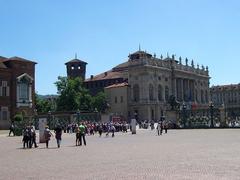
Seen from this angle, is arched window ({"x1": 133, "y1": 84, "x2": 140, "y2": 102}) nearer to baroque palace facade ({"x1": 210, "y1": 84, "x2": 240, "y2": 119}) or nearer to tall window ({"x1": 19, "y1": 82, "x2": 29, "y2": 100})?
tall window ({"x1": 19, "y1": 82, "x2": 29, "y2": 100})

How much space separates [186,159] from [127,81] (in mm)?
85423

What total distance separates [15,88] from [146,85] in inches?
1479

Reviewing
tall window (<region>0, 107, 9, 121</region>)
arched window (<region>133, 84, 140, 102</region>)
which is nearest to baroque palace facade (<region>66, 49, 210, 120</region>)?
arched window (<region>133, 84, 140, 102</region>)

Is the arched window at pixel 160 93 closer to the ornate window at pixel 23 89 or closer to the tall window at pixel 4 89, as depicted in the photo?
the ornate window at pixel 23 89

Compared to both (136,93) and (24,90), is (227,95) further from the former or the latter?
(24,90)

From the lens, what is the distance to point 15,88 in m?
63.8

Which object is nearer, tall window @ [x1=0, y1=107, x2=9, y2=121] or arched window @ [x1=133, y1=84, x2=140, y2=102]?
tall window @ [x1=0, y1=107, x2=9, y2=121]

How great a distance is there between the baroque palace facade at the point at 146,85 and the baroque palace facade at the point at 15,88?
1292 inches

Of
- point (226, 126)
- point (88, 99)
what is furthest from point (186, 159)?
point (88, 99)

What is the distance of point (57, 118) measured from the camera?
210 ft

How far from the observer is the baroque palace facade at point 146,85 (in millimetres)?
95500

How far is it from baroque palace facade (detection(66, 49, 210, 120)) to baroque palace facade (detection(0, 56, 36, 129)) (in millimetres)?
32811

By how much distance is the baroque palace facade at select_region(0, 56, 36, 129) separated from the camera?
205 ft

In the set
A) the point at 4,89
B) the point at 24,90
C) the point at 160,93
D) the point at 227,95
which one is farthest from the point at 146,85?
the point at 227,95
